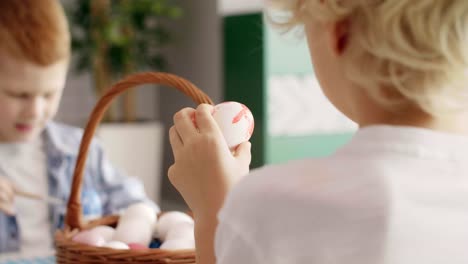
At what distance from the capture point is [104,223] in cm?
121

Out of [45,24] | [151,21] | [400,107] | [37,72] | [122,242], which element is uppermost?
[151,21]

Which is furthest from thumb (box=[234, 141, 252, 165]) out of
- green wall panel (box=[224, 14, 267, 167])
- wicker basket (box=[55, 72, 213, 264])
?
green wall panel (box=[224, 14, 267, 167])

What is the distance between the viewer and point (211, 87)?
387cm

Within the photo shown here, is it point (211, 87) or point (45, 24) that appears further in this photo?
point (211, 87)

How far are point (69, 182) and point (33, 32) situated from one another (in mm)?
419

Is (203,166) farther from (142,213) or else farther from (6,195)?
(6,195)

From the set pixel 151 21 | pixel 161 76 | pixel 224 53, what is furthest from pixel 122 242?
pixel 151 21

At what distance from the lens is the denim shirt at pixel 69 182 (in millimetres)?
1675

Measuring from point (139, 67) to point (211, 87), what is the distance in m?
0.45

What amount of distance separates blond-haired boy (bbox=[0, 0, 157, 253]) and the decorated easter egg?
405 millimetres

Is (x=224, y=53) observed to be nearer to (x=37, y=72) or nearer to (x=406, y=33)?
(x=37, y=72)

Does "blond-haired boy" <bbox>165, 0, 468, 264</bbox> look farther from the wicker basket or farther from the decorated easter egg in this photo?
the decorated easter egg

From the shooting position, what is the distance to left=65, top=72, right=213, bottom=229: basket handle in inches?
37.7

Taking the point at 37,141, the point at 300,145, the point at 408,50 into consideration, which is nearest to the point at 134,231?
the point at 408,50
